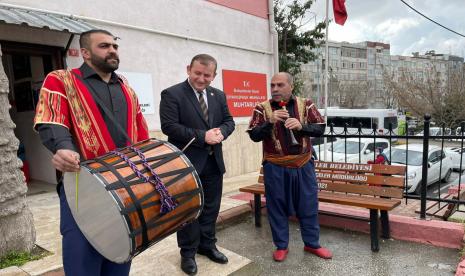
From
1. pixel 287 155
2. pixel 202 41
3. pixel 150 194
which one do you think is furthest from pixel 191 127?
pixel 202 41

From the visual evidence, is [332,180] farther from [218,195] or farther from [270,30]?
[270,30]

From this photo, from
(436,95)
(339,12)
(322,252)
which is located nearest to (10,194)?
(322,252)

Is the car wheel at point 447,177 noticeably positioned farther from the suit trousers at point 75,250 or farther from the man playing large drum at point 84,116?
the suit trousers at point 75,250

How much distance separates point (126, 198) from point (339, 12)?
33.0ft

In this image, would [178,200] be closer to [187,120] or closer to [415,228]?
[187,120]

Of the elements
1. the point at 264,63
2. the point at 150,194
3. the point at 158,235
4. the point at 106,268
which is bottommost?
the point at 106,268

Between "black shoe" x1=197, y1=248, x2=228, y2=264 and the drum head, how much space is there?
1569 millimetres

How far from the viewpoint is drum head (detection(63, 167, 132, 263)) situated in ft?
5.81

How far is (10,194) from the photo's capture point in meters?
3.06

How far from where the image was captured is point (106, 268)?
2260 millimetres

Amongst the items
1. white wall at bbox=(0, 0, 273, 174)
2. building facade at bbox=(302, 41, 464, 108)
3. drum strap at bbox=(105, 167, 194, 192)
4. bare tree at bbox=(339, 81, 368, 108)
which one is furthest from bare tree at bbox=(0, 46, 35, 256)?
building facade at bbox=(302, 41, 464, 108)

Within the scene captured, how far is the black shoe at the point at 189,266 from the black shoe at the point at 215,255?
246mm

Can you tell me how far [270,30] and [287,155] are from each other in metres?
6.61

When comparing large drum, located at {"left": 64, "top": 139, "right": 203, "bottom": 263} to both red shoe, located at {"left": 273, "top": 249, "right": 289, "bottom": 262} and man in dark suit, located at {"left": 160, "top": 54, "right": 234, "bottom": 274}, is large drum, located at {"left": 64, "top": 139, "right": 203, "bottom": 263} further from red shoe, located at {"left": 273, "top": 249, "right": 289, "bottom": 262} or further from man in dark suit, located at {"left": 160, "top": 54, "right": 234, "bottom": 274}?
red shoe, located at {"left": 273, "top": 249, "right": 289, "bottom": 262}
